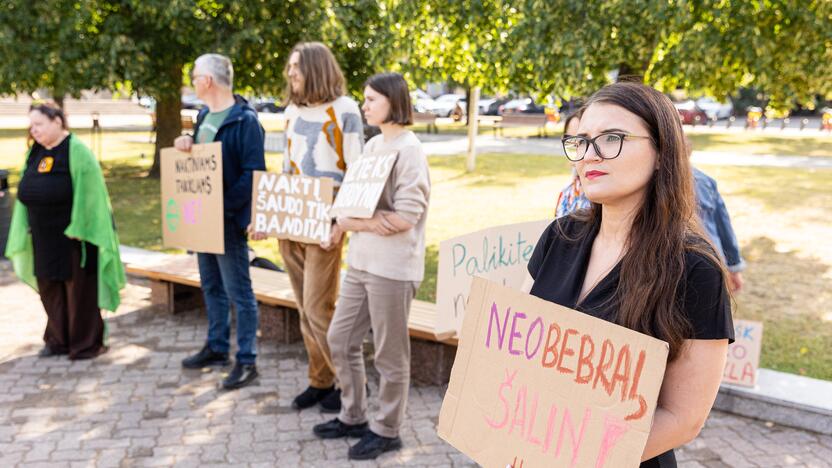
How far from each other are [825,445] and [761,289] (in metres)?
3.65

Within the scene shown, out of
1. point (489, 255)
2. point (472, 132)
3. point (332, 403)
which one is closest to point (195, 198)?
point (332, 403)

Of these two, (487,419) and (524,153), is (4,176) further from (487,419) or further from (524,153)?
(524,153)

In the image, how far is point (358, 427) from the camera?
4.54m

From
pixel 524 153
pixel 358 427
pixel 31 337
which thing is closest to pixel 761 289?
pixel 358 427

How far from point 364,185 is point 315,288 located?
915mm

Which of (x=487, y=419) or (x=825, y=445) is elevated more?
(x=487, y=419)

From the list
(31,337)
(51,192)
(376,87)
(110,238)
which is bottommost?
(31,337)

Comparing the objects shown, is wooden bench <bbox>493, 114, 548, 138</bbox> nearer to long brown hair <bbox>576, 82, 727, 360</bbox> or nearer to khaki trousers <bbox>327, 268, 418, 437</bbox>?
khaki trousers <bbox>327, 268, 418, 437</bbox>

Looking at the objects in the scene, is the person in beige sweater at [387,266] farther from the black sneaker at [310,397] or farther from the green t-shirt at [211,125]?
the green t-shirt at [211,125]

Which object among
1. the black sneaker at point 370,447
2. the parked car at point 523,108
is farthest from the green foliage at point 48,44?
the parked car at point 523,108

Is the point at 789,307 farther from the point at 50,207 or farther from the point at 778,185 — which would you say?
the point at 778,185

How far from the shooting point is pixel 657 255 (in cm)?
184

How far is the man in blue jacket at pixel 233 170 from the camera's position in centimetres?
505

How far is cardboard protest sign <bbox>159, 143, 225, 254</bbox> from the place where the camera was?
5172 millimetres
